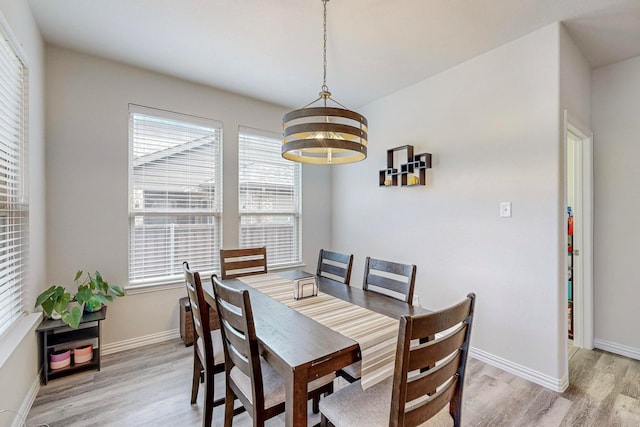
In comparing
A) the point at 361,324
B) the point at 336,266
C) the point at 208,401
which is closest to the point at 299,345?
the point at 361,324

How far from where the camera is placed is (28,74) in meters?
2.02

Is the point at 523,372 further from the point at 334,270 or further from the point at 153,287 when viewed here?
the point at 153,287

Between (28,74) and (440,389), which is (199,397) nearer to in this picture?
(440,389)

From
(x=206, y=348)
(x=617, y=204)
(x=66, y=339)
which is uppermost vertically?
(x=617, y=204)

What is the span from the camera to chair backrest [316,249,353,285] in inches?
93.7

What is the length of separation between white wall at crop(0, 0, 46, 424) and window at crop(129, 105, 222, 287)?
64cm

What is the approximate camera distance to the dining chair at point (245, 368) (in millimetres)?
1272

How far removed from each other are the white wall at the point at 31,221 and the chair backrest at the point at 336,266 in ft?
6.55

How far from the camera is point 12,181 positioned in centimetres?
185

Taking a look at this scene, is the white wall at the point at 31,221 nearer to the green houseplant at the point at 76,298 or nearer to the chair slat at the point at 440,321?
the green houseplant at the point at 76,298

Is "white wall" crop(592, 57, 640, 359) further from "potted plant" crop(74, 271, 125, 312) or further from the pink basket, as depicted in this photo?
the pink basket

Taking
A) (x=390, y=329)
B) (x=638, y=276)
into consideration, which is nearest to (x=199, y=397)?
(x=390, y=329)

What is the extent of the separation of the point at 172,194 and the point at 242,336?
86.9 inches

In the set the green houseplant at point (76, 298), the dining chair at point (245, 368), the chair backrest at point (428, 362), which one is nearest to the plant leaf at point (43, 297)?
the green houseplant at point (76, 298)
